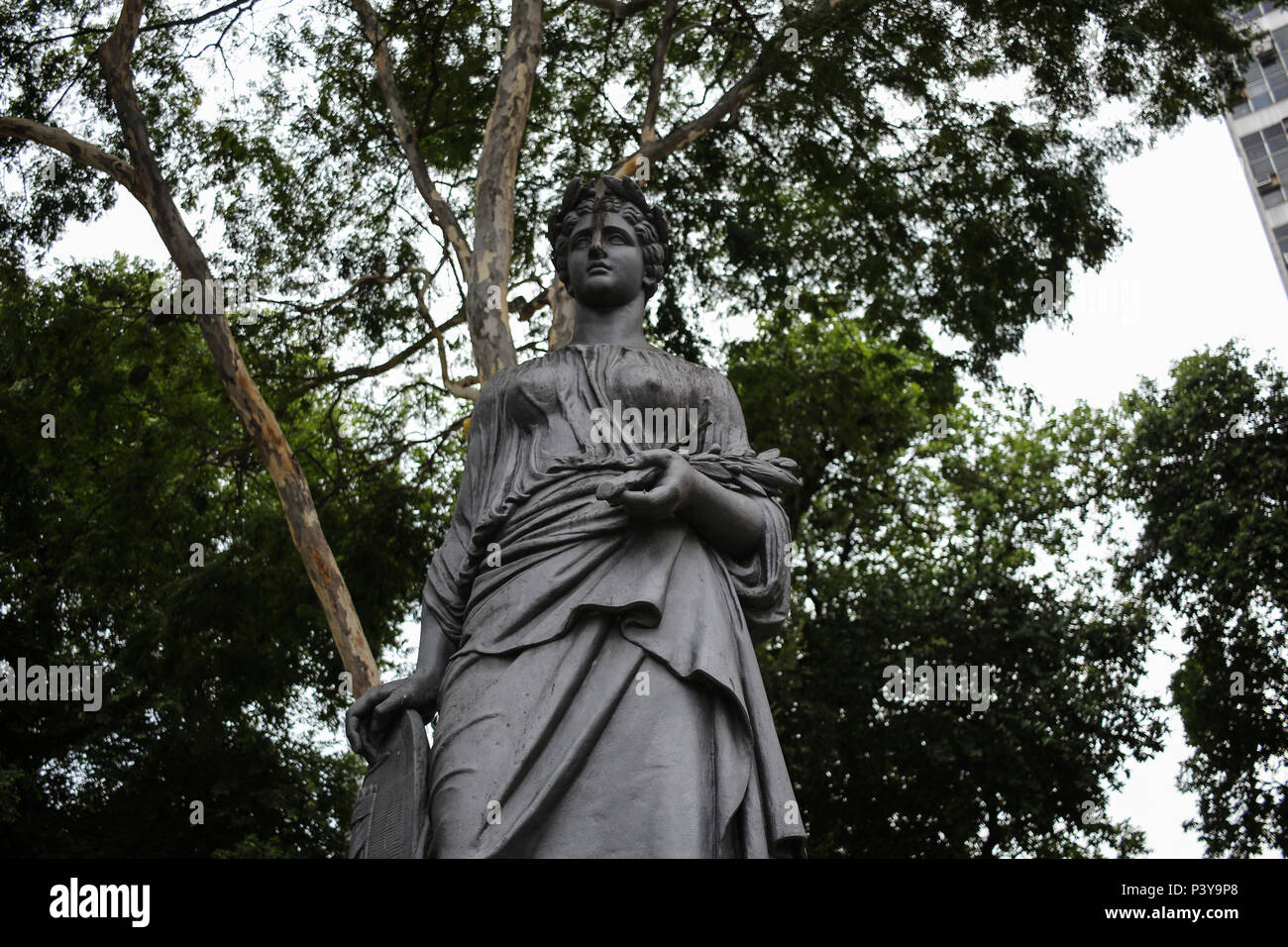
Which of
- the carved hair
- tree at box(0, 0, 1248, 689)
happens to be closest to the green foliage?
tree at box(0, 0, 1248, 689)

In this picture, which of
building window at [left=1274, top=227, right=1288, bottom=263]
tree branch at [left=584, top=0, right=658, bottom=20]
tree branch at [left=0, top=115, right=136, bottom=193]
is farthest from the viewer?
building window at [left=1274, top=227, right=1288, bottom=263]

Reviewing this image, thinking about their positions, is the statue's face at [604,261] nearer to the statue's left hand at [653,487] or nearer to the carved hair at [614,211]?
the carved hair at [614,211]

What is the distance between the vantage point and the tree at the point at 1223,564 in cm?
1641

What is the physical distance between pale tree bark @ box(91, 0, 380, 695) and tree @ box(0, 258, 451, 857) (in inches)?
57.9

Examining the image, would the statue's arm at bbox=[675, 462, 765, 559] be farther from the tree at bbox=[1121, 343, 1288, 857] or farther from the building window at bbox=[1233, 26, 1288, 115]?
the building window at bbox=[1233, 26, 1288, 115]

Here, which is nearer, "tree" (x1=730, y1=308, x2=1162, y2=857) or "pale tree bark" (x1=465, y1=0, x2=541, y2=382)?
"pale tree bark" (x1=465, y1=0, x2=541, y2=382)

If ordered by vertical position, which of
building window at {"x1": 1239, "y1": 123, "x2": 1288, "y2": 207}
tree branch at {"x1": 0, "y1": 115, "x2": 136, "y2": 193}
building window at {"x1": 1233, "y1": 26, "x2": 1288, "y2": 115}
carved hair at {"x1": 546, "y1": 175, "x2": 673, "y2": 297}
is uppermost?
building window at {"x1": 1233, "y1": 26, "x2": 1288, "y2": 115}

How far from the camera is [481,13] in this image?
15.9 m

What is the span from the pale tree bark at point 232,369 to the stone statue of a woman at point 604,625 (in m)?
7.57

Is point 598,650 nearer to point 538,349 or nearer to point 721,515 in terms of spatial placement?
point 721,515

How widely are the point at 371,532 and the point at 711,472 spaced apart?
11.2m

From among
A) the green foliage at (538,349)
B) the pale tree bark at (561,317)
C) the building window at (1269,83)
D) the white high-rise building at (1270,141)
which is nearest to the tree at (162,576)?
the green foliage at (538,349)

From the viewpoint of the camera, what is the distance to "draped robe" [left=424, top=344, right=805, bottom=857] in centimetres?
361
